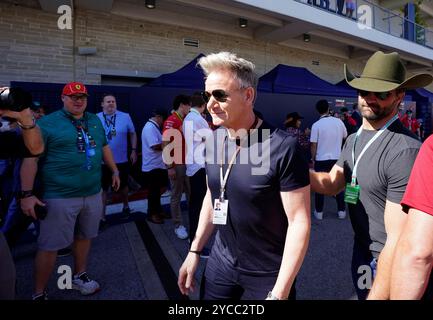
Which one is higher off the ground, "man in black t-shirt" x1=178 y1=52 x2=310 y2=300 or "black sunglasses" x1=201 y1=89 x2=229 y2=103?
"black sunglasses" x1=201 y1=89 x2=229 y2=103

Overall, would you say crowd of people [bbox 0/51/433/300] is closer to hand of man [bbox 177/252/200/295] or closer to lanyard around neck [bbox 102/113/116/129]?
hand of man [bbox 177/252/200/295]

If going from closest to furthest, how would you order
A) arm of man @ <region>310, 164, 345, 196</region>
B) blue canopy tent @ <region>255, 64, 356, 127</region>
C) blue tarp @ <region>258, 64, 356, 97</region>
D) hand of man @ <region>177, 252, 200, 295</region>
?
hand of man @ <region>177, 252, 200, 295</region>, arm of man @ <region>310, 164, 345, 196</region>, blue canopy tent @ <region>255, 64, 356, 127</region>, blue tarp @ <region>258, 64, 356, 97</region>

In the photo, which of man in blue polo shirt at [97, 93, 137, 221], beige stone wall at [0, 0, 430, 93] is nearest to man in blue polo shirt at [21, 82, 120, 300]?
man in blue polo shirt at [97, 93, 137, 221]

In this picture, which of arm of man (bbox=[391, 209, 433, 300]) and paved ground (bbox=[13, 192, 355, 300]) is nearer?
arm of man (bbox=[391, 209, 433, 300])

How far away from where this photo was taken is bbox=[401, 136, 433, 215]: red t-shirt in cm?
98

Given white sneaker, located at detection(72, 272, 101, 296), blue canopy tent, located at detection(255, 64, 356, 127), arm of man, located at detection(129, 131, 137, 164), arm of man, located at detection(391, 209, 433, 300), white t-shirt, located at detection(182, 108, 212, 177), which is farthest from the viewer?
blue canopy tent, located at detection(255, 64, 356, 127)

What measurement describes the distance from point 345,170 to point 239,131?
80cm

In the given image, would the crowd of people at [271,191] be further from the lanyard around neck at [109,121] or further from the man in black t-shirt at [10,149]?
the lanyard around neck at [109,121]

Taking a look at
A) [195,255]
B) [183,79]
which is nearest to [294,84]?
[183,79]

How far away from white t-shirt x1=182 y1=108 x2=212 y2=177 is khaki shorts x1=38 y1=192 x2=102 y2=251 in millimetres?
1265

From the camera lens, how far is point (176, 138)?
411 centimetres

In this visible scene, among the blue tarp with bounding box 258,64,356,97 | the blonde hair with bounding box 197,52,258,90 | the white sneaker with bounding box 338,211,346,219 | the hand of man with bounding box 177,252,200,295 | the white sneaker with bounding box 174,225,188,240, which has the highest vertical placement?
the blue tarp with bounding box 258,64,356,97

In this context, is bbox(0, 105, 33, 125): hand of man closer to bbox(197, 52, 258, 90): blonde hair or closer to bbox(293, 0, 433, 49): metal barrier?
bbox(197, 52, 258, 90): blonde hair
